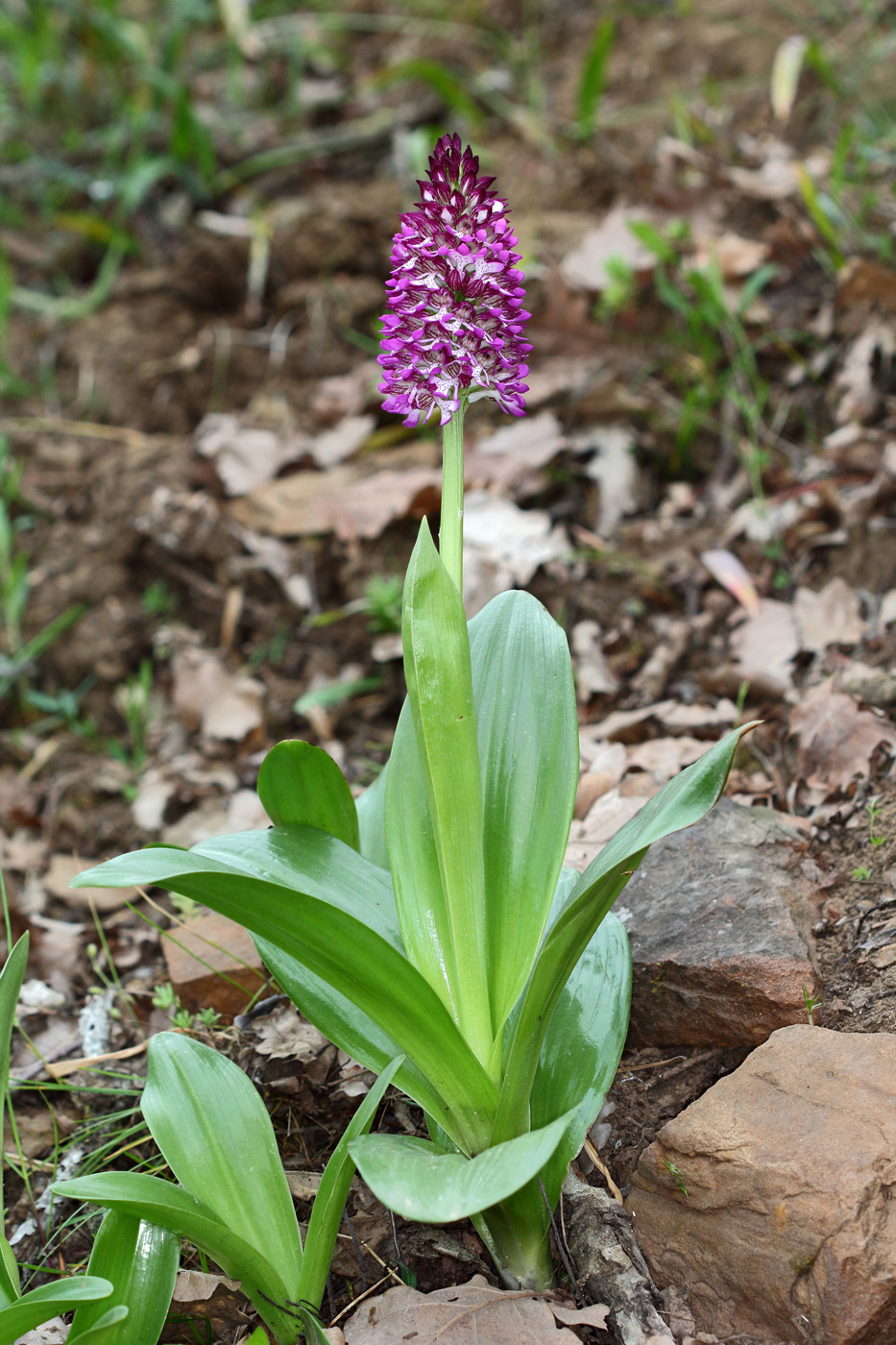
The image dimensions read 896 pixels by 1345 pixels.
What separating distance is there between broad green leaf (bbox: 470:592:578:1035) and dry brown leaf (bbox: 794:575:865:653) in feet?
4.19

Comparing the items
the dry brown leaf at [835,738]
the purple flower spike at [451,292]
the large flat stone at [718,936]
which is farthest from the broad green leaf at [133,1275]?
the dry brown leaf at [835,738]

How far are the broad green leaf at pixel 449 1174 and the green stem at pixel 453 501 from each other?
2.48 ft

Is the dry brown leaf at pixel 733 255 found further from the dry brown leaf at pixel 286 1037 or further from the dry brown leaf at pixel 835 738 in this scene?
the dry brown leaf at pixel 286 1037

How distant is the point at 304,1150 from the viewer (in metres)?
1.79

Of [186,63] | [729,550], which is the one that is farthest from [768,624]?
[186,63]

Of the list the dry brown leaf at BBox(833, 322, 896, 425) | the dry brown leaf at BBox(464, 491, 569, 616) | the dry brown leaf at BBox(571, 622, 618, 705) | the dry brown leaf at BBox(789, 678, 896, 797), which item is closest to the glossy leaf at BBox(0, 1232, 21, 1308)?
the dry brown leaf at BBox(789, 678, 896, 797)

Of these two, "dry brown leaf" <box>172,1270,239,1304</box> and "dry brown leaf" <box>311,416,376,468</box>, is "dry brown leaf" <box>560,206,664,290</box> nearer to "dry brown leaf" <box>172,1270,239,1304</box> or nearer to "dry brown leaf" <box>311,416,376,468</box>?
"dry brown leaf" <box>311,416,376,468</box>

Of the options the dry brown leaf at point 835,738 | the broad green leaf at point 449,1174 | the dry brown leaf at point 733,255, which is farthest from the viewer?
the dry brown leaf at point 733,255

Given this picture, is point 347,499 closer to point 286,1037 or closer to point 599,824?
point 599,824

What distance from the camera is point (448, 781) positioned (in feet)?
4.75

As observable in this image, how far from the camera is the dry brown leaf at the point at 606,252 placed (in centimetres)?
379

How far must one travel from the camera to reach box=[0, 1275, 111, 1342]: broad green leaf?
4.00 ft

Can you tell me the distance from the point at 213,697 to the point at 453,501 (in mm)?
1977

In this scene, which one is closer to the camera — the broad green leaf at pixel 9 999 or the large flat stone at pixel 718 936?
the broad green leaf at pixel 9 999
